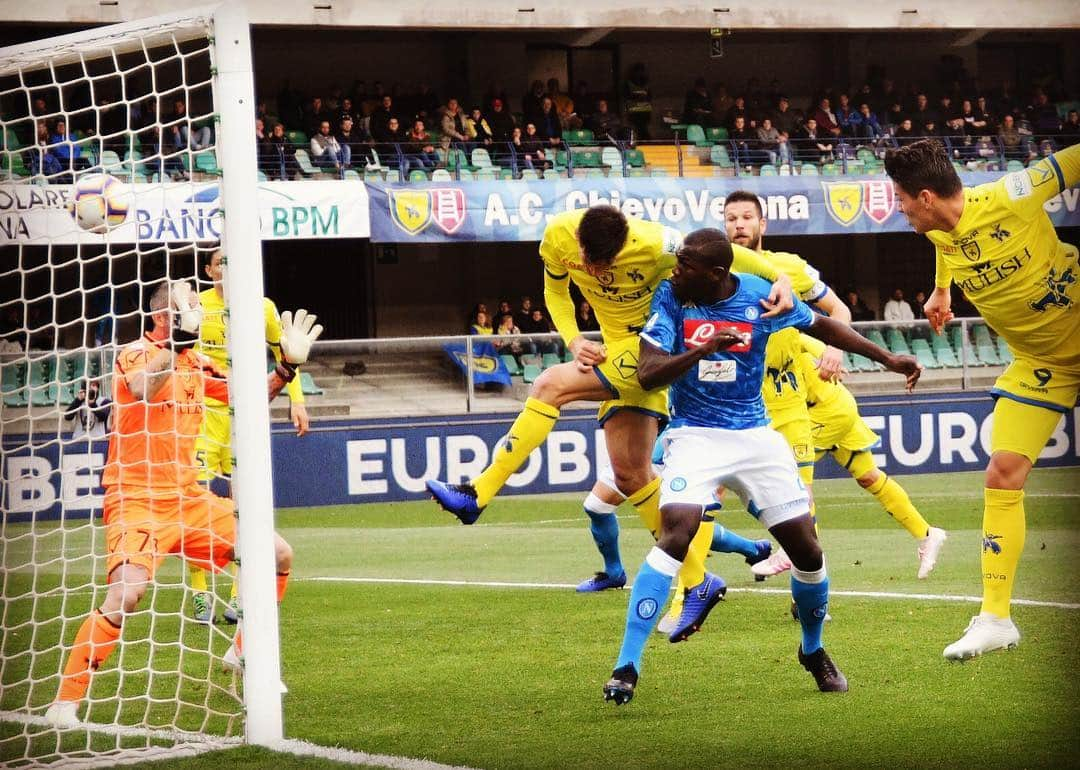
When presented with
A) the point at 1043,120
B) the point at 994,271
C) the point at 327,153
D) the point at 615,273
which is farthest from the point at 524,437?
the point at 1043,120

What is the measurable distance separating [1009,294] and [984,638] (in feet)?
4.72

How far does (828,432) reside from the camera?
369 inches

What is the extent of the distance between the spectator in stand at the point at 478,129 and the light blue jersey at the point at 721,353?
19372 mm

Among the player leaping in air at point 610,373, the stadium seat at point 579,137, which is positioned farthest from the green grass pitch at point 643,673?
the stadium seat at point 579,137

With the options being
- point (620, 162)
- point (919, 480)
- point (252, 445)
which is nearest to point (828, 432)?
point (252, 445)

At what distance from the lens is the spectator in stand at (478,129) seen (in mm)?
24812

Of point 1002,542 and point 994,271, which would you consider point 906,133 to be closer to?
point 994,271

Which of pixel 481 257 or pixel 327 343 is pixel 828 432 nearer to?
pixel 327 343

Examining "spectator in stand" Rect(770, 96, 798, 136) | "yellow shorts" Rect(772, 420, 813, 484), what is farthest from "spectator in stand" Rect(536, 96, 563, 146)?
"yellow shorts" Rect(772, 420, 813, 484)

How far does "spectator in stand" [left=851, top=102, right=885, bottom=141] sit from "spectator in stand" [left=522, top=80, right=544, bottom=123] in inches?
241

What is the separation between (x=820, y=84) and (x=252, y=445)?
87.4 ft

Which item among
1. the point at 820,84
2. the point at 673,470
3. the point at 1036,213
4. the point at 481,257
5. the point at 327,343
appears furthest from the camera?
the point at 820,84

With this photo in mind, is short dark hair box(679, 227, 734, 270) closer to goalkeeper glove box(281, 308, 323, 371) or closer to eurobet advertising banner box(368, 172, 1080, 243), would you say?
goalkeeper glove box(281, 308, 323, 371)

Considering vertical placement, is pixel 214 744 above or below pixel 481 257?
below
